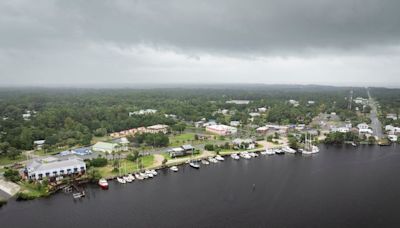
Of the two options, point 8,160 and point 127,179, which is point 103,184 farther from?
point 8,160

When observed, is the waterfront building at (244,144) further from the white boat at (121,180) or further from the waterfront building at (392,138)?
the waterfront building at (392,138)

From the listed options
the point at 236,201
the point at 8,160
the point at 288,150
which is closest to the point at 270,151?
the point at 288,150

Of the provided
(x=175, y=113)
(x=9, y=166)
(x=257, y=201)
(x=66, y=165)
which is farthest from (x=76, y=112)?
(x=257, y=201)

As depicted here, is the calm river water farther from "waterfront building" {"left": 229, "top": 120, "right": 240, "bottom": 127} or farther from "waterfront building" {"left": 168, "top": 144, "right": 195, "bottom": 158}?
"waterfront building" {"left": 229, "top": 120, "right": 240, "bottom": 127}

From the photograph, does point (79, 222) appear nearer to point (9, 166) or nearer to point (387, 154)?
point (9, 166)

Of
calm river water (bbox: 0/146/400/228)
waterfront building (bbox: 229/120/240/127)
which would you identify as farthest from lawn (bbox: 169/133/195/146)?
waterfront building (bbox: 229/120/240/127)
